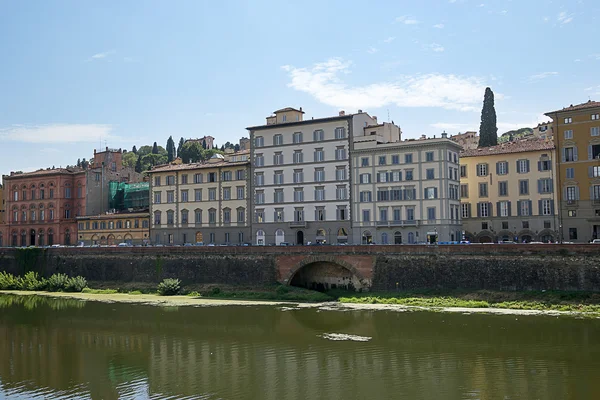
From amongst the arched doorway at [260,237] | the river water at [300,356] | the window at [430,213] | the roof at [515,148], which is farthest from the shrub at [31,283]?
Answer: the roof at [515,148]

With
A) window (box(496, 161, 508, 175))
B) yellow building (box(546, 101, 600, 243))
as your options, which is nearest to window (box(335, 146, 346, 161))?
window (box(496, 161, 508, 175))

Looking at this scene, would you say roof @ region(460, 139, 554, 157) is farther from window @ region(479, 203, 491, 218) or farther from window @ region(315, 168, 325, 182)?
window @ region(315, 168, 325, 182)

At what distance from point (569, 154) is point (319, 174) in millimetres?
24795

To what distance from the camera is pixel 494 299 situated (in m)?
43.8

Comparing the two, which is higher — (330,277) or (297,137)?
(297,137)

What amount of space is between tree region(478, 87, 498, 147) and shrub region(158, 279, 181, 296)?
48.7 meters

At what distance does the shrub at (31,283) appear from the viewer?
210 feet

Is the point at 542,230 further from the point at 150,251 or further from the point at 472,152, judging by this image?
the point at 150,251

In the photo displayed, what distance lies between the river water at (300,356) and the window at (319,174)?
72.6 feet

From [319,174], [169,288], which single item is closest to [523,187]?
[319,174]

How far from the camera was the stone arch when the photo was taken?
2035 inches

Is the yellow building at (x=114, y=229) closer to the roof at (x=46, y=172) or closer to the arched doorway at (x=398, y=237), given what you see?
the roof at (x=46, y=172)

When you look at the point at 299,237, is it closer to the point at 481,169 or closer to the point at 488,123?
the point at 481,169

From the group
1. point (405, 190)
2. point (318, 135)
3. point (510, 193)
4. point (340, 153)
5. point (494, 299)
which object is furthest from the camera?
point (318, 135)
